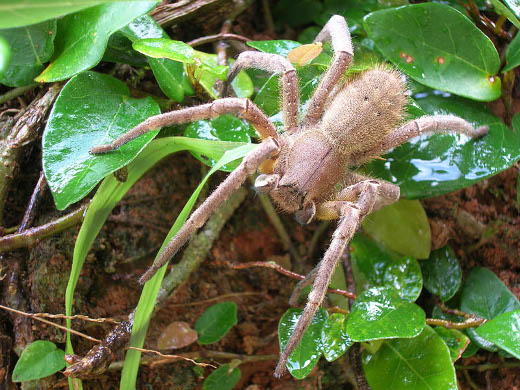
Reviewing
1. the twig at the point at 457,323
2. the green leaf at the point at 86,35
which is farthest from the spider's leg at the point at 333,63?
Result: the twig at the point at 457,323

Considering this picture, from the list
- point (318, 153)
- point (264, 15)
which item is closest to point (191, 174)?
point (318, 153)

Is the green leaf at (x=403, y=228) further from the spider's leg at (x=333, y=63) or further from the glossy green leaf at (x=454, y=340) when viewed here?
the spider's leg at (x=333, y=63)

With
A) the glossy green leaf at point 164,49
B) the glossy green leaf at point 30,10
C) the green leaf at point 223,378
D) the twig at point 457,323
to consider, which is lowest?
the green leaf at point 223,378

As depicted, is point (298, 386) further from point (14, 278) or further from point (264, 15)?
point (264, 15)

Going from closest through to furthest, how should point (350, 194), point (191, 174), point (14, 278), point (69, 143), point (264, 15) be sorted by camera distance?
point (69, 143)
point (14, 278)
point (350, 194)
point (191, 174)
point (264, 15)

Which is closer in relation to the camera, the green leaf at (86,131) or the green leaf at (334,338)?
the green leaf at (86,131)

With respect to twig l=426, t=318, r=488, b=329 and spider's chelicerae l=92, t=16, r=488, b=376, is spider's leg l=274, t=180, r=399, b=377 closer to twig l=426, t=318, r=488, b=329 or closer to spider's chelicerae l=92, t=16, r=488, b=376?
spider's chelicerae l=92, t=16, r=488, b=376

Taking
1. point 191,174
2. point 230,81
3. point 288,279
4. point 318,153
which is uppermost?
point 230,81

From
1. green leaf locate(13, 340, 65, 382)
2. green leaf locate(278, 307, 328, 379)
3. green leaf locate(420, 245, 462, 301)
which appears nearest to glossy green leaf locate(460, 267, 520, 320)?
green leaf locate(420, 245, 462, 301)
